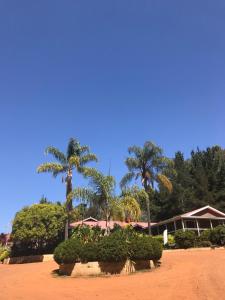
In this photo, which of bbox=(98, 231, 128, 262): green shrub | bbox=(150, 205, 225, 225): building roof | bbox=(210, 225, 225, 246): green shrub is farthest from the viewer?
bbox=(150, 205, 225, 225): building roof

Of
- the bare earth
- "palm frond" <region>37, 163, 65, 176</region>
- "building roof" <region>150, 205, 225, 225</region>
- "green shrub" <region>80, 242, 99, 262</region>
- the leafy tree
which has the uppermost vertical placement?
"palm frond" <region>37, 163, 65, 176</region>

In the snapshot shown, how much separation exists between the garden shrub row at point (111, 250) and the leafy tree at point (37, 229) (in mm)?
13682

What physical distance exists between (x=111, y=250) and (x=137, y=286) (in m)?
4.18

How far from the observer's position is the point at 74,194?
23.7 metres

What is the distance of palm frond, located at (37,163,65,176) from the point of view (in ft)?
116

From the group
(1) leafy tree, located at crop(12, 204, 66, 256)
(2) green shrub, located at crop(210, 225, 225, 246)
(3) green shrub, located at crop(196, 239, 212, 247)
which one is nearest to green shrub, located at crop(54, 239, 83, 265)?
(1) leafy tree, located at crop(12, 204, 66, 256)

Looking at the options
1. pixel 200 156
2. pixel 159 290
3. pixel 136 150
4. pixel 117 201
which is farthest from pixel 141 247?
pixel 200 156

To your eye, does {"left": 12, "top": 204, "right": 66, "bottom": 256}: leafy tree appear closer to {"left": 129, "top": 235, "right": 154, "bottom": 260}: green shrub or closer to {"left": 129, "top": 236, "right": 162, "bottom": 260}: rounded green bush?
{"left": 129, "top": 236, "right": 162, "bottom": 260}: rounded green bush

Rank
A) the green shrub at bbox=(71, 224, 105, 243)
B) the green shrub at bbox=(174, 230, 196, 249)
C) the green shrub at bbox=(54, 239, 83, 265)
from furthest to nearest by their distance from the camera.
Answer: the green shrub at bbox=(174, 230, 196, 249) < the green shrub at bbox=(71, 224, 105, 243) < the green shrub at bbox=(54, 239, 83, 265)

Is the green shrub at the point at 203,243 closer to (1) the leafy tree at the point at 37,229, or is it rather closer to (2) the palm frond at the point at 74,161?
(1) the leafy tree at the point at 37,229

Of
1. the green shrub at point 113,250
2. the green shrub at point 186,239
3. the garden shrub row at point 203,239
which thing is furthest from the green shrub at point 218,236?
the green shrub at point 113,250

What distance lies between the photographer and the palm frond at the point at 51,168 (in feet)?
116

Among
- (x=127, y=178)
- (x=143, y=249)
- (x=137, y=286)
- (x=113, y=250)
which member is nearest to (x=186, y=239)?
(x=127, y=178)

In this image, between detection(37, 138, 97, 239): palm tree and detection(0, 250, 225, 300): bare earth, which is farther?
detection(37, 138, 97, 239): palm tree
